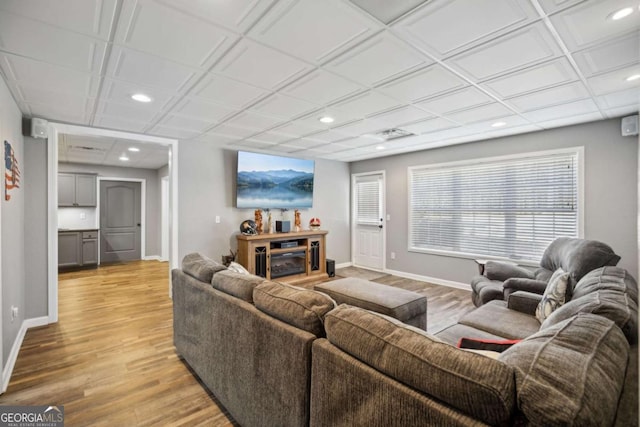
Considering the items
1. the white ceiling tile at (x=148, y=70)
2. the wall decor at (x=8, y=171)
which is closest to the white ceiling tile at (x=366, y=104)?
the white ceiling tile at (x=148, y=70)

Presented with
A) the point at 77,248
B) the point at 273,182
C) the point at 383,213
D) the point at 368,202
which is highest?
the point at 273,182

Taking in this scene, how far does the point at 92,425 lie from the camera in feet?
5.81

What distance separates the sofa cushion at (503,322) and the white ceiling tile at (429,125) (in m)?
2.19

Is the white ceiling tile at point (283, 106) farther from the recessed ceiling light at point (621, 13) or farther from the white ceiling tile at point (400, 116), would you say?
the recessed ceiling light at point (621, 13)

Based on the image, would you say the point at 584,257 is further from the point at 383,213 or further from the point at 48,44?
the point at 48,44

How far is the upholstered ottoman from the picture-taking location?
2473 mm

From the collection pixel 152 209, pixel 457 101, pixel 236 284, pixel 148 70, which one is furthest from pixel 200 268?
pixel 152 209

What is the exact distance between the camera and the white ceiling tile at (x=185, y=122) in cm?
340

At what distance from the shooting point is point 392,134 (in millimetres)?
4176

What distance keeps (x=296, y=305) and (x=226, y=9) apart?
5.18 ft

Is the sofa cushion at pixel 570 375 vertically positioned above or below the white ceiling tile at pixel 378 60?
below

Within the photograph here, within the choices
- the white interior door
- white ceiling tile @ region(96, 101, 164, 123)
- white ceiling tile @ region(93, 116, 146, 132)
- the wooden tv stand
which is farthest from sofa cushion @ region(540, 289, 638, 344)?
the white interior door

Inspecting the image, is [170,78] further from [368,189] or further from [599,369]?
[368,189]

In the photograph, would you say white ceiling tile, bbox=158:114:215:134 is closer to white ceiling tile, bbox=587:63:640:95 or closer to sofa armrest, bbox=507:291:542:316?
sofa armrest, bbox=507:291:542:316
